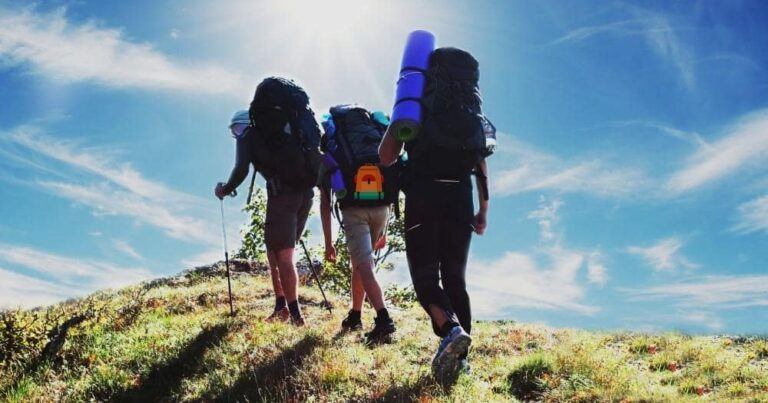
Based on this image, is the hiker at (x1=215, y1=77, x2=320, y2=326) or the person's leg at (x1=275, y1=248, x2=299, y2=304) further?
the person's leg at (x1=275, y1=248, x2=299, y2=304)

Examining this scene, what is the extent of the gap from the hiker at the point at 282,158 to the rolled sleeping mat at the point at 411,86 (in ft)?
9.30

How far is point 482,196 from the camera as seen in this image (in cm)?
608

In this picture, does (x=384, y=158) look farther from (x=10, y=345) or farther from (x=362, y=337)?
(x=10, y=345)

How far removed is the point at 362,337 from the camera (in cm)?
766

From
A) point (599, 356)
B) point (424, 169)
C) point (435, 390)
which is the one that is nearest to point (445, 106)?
point (424, 169)

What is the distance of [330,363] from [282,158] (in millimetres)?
3123

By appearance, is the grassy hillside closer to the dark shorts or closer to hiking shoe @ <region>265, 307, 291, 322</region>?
hiking shoe @ <region>265, 307, 291, 322</region>

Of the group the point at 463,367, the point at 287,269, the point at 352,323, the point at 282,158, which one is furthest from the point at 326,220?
the point at 463,367

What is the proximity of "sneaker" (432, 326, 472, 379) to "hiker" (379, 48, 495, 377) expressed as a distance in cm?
1

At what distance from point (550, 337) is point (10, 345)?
796 cm

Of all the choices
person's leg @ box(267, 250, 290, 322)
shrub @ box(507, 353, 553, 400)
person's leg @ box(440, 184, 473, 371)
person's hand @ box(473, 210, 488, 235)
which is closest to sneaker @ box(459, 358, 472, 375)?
person's leg @ box(440, 184, 473, 371)

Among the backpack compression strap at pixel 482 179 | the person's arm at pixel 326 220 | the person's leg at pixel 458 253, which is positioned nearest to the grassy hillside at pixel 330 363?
the person's leg at pixel 458 253

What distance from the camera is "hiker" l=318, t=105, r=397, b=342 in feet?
24.5

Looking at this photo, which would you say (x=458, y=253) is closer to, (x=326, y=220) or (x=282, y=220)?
(x=326, y=220)
